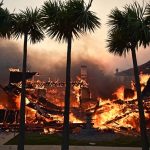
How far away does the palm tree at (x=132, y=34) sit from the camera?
1758 centimetres

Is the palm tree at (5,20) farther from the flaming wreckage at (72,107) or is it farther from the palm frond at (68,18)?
the flaming wreckage at (72,107)

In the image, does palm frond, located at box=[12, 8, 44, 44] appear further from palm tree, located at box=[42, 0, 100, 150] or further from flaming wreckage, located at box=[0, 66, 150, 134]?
flaming wreckage, located at box=[0, 66, 150, 134]

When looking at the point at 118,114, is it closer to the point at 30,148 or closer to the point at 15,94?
the point at 15,94

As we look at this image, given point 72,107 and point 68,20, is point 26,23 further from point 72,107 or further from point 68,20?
point 72,107

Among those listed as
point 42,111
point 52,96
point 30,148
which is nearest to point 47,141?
point 30,148

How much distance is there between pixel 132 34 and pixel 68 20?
13.1 ft

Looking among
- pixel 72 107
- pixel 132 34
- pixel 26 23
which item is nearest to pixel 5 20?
pixel 26 23

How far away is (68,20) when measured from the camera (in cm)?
1700

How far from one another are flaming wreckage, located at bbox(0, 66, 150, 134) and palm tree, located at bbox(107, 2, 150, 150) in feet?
67.7

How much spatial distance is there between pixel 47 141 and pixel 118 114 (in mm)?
19891

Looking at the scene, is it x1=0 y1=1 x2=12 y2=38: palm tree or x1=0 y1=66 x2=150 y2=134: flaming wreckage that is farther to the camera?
x1=0 y1=66 x2=150 y2=134: flaming wreckage

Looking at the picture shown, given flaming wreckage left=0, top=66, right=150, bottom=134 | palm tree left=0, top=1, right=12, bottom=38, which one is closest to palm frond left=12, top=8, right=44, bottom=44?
palm tree left=0, top=1, right=12, bottom=38

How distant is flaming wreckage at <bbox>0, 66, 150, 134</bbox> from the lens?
44.2 metres

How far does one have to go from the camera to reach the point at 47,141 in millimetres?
29859
